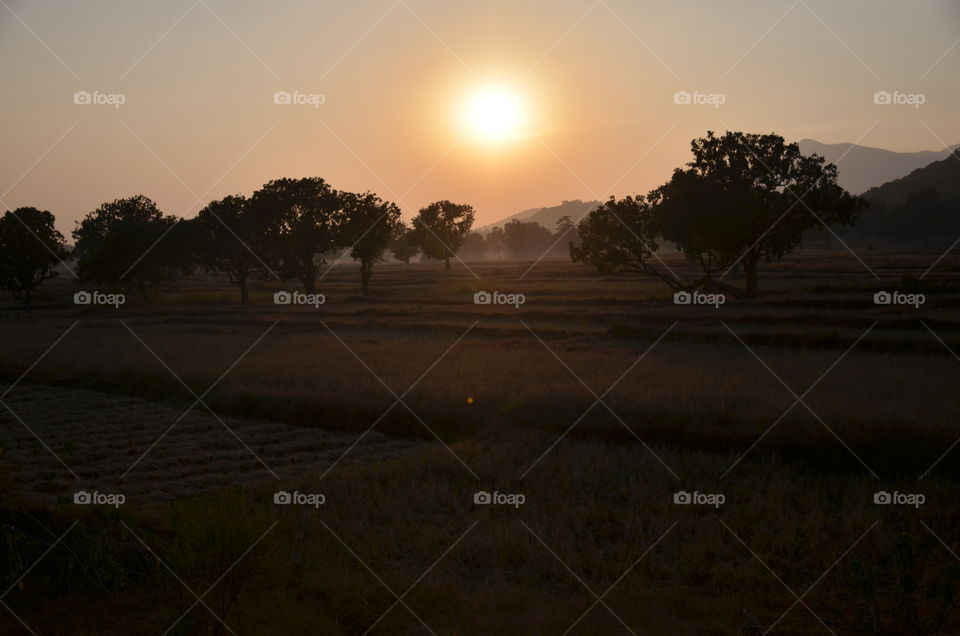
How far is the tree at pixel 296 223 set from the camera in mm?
68312

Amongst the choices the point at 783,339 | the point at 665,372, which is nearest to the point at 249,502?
the point at 665,372

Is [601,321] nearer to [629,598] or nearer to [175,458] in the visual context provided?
[175,458]

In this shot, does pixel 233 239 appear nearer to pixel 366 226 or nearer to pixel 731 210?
pixel 366 226

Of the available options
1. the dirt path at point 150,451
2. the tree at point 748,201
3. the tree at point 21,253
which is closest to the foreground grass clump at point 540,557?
the dirt path at point 150,451

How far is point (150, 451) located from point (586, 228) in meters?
41.3

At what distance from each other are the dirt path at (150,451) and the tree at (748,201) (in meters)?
36.7

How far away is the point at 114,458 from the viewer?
1639cm

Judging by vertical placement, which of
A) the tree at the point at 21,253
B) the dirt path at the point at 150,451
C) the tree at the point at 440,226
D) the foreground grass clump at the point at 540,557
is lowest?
the foreground grass clump at the point at 540,557

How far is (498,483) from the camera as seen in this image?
14.2 metres

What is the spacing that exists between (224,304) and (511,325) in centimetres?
3501

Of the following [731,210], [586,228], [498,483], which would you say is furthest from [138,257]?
[498,483]

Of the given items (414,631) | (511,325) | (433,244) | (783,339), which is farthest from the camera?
(433,244)

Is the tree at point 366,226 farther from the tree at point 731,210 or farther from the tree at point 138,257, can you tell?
the tree at point 731,210

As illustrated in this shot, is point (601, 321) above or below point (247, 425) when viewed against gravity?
above
